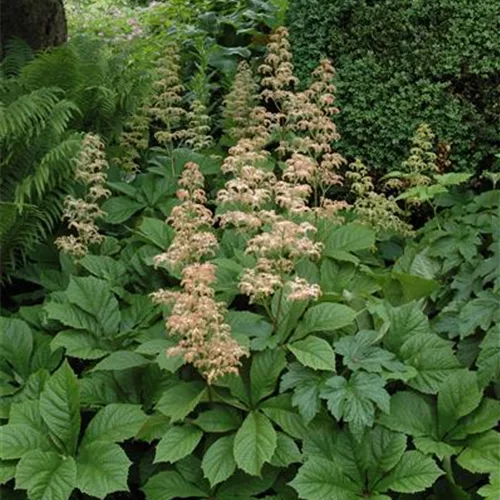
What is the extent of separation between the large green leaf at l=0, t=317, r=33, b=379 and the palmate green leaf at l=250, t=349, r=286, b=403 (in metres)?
0.91

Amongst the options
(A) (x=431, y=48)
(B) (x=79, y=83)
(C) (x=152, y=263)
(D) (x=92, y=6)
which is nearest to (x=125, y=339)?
(C) (x=152, y=263)

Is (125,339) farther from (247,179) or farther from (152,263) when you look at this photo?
(247,179)

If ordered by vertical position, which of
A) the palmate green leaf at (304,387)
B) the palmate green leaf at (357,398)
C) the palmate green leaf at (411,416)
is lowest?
the palmate green leaf at (411,416)

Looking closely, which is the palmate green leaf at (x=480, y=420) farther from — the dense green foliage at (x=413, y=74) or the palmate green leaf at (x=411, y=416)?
the dense green foliage at (x=413, y=74)

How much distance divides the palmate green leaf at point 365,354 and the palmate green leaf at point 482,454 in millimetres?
328

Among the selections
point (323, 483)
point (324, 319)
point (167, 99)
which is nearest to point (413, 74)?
point (167, 99)

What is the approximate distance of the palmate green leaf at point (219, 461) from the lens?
93.0 inches

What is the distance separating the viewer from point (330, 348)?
8.30 ft

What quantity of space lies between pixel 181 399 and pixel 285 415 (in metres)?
0.35

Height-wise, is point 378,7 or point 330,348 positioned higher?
point 378,7

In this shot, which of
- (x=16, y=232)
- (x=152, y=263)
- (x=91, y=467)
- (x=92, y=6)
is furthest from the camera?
(x=92, y=6)

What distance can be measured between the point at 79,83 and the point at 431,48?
1.79 m

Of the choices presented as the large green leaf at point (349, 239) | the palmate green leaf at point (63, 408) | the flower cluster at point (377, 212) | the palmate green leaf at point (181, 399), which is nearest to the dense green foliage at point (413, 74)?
the flower cluster at point (377, 212)

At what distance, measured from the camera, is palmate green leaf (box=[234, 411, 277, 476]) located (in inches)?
91.2
